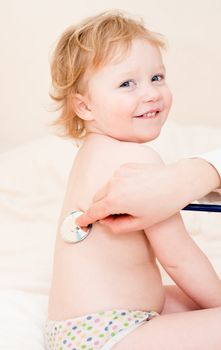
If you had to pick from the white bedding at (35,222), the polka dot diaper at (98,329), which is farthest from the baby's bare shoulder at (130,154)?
the white bedding at (35,222)

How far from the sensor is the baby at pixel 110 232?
1.09m

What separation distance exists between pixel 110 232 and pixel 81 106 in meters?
0.32

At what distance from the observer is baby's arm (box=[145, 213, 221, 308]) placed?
43.3 inches

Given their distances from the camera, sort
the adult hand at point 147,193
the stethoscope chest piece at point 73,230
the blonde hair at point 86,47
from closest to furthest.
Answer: the adult hand at point 147,193 → the stethoscope chest piece at point 73,230 → the blonde hair at point 86,47

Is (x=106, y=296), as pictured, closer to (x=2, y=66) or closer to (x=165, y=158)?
(x=165, y=158)

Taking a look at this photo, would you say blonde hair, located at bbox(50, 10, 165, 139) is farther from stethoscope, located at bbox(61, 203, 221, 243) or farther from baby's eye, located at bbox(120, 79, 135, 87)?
stethoscope, located at bbox(61, 203, 221, 243)

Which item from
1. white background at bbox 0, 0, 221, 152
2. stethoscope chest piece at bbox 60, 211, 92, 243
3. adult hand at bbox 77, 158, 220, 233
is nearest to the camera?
adult hand at bbox 77, 158, 220, 233

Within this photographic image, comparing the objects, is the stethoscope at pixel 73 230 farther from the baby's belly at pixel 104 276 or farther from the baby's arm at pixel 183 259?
the baby's arm at pixel 183 259

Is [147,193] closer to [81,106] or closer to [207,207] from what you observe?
[207,207]

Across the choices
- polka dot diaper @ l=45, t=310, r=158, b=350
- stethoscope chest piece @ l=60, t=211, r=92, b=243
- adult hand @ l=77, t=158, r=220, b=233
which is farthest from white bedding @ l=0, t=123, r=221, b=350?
adult hand @ l=77, t=158, r=220, b=233

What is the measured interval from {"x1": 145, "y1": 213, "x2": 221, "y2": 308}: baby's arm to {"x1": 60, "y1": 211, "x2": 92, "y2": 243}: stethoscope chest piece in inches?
4.8

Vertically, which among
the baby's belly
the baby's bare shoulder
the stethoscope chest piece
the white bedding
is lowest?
the white bedding

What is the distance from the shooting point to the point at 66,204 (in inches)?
48.1

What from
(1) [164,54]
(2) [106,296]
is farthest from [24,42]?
(2) [106,296]
